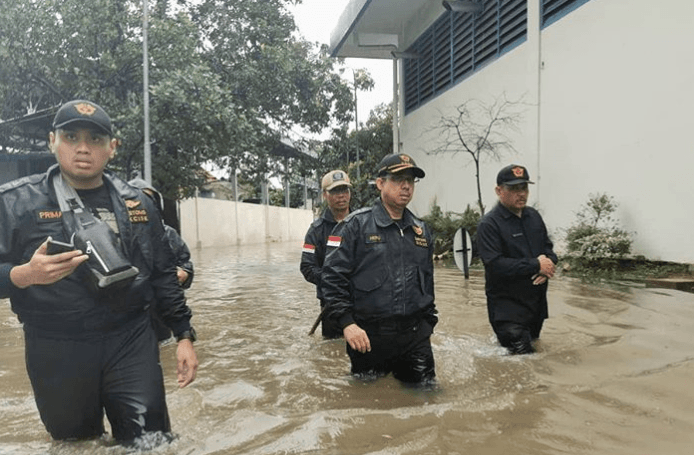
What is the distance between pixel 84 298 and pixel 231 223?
99.6 feet

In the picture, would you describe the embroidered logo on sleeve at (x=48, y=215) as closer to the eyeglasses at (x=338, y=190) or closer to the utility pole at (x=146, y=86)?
the eyeglasses at (x=338, y=190)

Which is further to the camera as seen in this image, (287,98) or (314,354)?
(287,98)

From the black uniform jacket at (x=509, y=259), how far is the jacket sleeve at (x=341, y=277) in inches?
56.8

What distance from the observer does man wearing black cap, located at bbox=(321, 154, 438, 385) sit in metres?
3.78

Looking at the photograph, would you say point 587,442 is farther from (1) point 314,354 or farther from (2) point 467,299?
(2) point 467,299

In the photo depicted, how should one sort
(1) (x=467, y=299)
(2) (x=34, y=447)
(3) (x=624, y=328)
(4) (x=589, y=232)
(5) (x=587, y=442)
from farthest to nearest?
(4) (x=589, y=232)
(1) (x=467, y=299)
(3) (x=624, y=328)
(2) (x=34, y=447)
(5) (x=587, y=442)

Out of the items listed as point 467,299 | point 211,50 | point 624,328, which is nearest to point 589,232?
point 467,299

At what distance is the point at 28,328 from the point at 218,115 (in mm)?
14141

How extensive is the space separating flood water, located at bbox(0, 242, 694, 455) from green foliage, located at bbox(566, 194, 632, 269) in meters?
2.47

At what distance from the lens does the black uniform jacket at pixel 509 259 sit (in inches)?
187

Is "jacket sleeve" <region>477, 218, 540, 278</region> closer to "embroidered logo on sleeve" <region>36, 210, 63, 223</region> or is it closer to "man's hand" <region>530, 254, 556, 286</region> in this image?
"man's hand" <region>530, 254, 556, 286</region>

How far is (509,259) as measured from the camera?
4.69 meters

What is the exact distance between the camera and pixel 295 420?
364cm

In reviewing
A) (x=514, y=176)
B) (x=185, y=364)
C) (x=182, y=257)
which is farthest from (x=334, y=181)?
(x=185, y=364)
